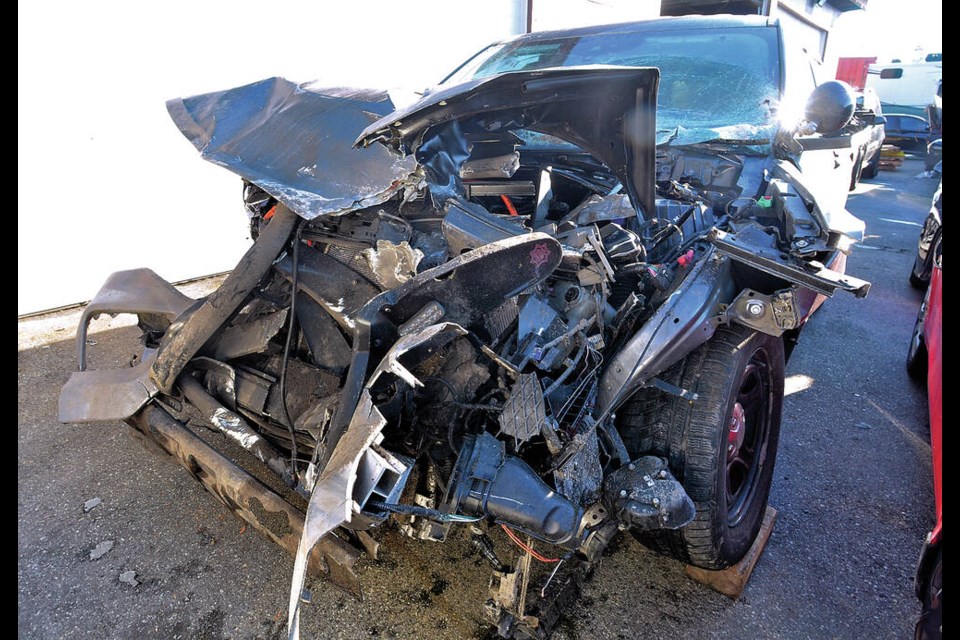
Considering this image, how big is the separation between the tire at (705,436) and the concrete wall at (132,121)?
382cm

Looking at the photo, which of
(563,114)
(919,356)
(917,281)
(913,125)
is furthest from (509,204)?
(913,125)

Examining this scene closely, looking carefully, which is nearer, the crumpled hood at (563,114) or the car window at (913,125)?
the crumpled hood at (563,114)

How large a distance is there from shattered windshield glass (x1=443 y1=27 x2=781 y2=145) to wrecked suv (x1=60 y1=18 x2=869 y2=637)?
569 millimetres

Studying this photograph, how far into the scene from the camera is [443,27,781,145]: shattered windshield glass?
9.95 feet

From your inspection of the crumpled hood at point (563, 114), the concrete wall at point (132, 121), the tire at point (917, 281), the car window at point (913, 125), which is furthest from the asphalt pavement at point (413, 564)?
the car window at point (913, 125)

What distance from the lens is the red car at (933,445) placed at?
4.87 ft

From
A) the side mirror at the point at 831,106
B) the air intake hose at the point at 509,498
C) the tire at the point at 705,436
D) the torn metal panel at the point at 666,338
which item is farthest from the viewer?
the side mirror at the point at 831,106

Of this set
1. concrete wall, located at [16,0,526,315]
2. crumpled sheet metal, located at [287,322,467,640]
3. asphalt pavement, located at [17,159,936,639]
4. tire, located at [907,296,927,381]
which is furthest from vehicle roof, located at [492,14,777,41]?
crumpled sheet metal, located at [287,322,467,640]

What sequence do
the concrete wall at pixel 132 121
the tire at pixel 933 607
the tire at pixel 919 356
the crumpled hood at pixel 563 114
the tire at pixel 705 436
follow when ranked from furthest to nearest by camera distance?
the concrete wall at pixel 132 121 < the tire at pixel 919 356 < the tire at pixel 705 436 < the crumpled hood at pixel 563 114 < the tire at pixel 933 607

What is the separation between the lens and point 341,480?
4.27 ft

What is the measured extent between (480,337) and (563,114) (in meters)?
0.91

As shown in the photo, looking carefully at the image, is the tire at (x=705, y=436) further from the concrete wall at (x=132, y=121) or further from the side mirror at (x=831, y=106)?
the concrete wall at (x=132, y=121)

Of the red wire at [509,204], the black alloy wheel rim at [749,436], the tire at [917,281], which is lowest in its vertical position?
the tire at [917,281]

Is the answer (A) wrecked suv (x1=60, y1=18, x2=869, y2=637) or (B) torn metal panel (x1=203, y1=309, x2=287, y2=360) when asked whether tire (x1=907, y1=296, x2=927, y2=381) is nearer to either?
(A) wrecked suv (x1=60, y1=18, x2=869, y2=637)
